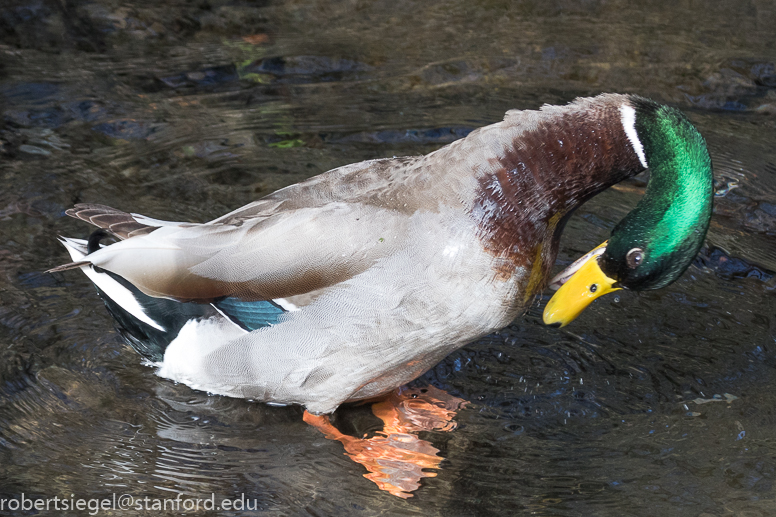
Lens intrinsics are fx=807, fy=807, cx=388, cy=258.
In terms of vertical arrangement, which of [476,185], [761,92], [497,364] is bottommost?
[497,364]

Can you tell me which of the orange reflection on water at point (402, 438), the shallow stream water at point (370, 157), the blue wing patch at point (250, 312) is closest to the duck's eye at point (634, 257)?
the shallow stream water at point (370, 157)

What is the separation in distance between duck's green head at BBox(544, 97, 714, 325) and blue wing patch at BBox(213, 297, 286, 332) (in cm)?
117

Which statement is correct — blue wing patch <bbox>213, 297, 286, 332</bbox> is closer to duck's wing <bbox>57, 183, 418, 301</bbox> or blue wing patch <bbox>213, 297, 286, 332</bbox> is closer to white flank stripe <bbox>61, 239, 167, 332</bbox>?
duck's wing <bbox>57, 183, 418, 301</bbox>

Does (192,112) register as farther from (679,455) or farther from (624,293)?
(679,455)

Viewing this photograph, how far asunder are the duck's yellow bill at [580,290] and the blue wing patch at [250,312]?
1079 millimetres

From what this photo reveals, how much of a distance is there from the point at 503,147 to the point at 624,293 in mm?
1608

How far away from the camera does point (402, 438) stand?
356 centimetres

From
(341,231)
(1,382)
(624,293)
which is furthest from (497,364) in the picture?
(1,382)

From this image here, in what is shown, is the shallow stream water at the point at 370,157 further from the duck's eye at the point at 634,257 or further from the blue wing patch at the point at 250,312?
the duck's eye at the point at 634,257

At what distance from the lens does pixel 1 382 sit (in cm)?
346

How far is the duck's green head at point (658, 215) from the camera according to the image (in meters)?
2.86

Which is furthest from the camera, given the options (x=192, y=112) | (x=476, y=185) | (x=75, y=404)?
(x=192, y=112)

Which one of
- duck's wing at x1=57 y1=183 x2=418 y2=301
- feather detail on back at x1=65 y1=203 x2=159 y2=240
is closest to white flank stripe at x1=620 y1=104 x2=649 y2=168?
duck's wing at x1=57 y1=183 x2=418 y2=301

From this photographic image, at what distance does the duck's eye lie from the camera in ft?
9.53
